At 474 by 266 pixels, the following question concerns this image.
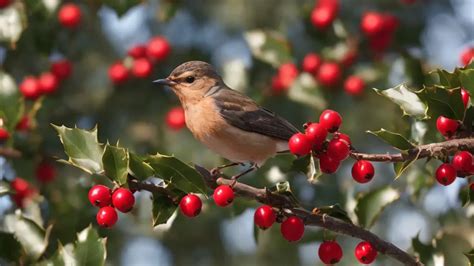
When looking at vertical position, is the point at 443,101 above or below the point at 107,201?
above

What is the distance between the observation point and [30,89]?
620 cm

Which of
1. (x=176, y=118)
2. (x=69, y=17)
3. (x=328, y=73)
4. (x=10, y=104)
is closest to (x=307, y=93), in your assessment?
(x=328, y=73)

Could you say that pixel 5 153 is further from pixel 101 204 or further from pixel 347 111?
pixel 347 111

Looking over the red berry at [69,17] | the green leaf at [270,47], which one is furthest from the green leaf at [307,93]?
the red berry at [69,17]

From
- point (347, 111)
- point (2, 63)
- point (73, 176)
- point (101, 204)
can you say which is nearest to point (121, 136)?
point (73, 176)

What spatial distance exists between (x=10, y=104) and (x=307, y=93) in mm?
2400

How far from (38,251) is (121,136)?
331 cm

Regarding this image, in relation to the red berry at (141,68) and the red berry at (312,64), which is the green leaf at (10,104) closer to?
the red berry at (141,68)

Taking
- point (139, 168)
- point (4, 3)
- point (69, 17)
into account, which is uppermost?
point (139, 168)

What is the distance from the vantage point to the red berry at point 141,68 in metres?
6.96

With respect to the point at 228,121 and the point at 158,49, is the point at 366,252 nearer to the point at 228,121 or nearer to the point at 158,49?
the point at 228,121

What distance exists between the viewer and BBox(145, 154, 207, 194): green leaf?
3297 mm

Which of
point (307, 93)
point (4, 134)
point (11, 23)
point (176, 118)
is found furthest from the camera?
point (176, 118)

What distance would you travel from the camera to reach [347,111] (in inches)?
276
